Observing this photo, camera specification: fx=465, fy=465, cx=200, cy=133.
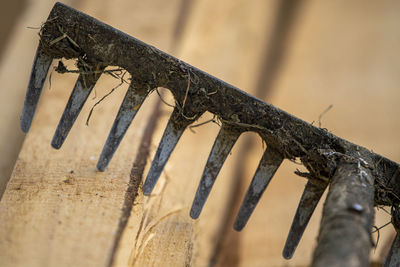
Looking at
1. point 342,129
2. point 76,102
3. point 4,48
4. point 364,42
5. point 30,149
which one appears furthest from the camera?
point 364,42

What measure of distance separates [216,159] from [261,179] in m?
0.11

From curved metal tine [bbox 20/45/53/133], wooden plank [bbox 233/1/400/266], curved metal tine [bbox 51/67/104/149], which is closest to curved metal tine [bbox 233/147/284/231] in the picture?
wooden plank [bbox 233/1/400/266]

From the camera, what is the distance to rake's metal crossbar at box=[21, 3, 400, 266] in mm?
913

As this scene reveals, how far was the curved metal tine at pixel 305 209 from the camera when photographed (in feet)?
3.25

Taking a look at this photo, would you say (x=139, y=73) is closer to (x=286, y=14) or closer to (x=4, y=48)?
(x=4, y=48)

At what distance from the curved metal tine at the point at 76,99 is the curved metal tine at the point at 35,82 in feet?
0.22

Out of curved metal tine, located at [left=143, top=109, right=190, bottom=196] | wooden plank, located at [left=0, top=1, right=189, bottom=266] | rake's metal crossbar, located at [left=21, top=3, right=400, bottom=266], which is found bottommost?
wooden plank, located at [left=0, top=1, right=189, bottom=266]

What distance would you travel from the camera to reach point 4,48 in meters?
1.64

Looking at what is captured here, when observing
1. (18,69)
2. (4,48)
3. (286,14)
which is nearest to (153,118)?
(18,69)

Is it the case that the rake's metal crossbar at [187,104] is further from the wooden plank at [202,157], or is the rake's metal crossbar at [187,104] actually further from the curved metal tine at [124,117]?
the wooden plank at [202,157]

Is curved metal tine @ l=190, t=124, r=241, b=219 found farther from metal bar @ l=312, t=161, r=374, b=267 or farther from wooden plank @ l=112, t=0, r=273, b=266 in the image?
metal bar @ l=312, t=161, r=374, b=267

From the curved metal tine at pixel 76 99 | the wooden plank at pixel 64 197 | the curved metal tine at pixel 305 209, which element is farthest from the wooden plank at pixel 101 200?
the curved metal tine at pixel 305 209

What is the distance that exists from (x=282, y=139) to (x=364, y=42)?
1024mm

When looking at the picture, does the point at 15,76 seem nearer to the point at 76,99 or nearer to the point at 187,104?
the point at 76,99
